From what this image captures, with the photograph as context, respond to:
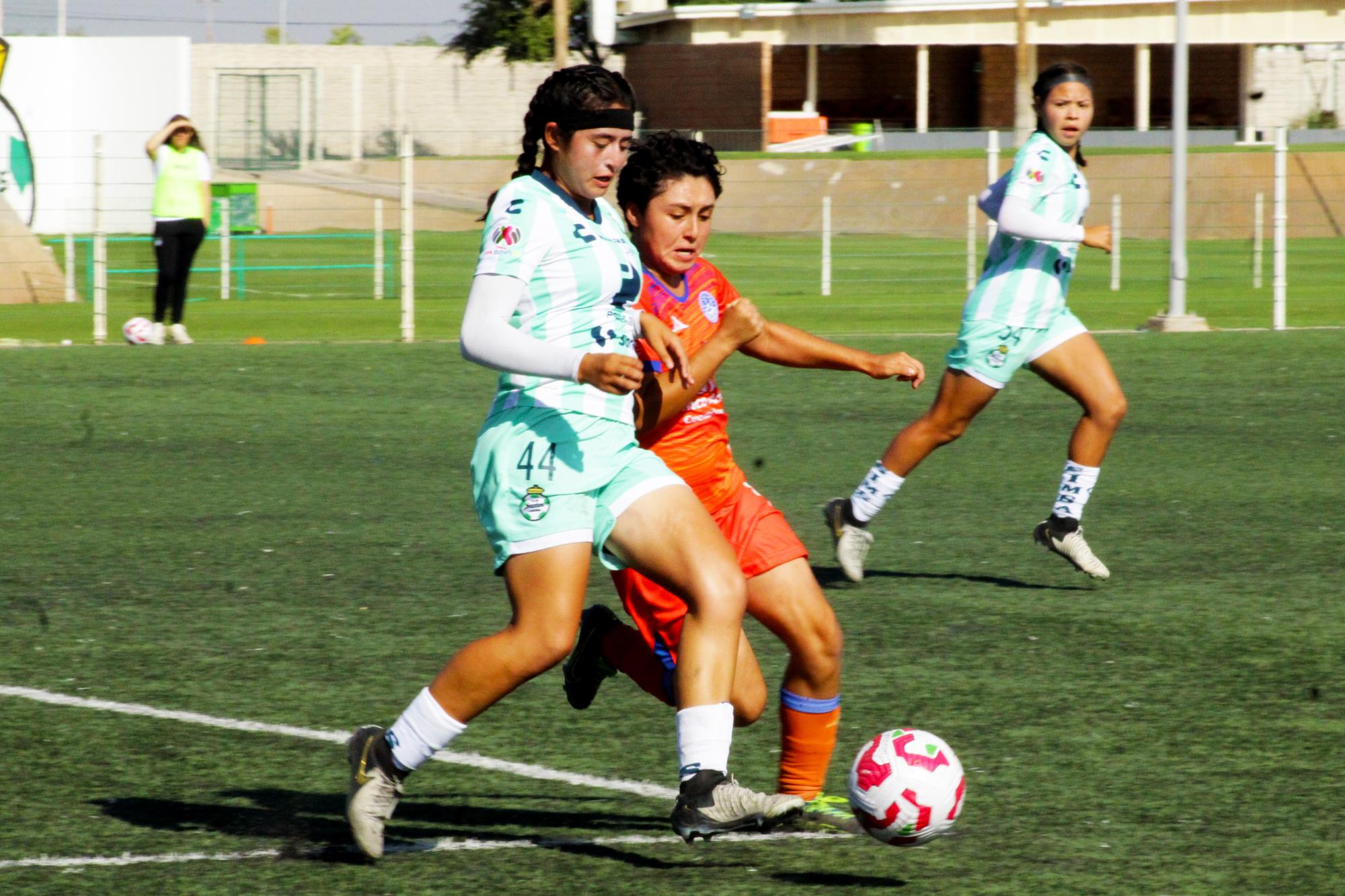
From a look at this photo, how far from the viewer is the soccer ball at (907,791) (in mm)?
4020

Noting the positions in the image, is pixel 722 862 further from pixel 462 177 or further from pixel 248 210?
pixel 462 177

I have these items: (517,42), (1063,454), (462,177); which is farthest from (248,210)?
(517,42)

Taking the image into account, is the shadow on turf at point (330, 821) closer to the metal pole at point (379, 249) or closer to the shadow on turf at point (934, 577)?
the shadow on turf at point (934, 577)

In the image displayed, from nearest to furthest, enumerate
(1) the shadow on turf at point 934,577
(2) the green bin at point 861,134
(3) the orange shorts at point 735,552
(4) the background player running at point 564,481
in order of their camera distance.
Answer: (4) the background player running at point 564,481 < (3) the orange shorts at point 735,552 < (1) the shadow on turf at point 934,577 < (2) the green bin at point 861,134

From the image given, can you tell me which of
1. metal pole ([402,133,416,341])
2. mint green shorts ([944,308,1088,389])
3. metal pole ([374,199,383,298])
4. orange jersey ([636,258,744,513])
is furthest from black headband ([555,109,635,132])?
metal pole ([374,199,383,298])

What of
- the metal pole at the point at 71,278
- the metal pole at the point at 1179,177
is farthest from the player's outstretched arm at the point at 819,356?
the metal pole at the point at 71,278

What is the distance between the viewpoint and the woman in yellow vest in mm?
15750

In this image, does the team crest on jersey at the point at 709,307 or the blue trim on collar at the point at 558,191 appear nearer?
the blue trim on collar at the point at 558,191

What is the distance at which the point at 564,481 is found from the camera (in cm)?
399

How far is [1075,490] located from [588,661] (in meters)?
3.10

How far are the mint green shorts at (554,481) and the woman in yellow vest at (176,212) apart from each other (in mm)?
12314

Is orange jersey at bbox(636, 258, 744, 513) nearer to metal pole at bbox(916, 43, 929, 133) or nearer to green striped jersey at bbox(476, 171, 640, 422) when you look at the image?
green striped jersey at bbox(476, 171, 640, 422)

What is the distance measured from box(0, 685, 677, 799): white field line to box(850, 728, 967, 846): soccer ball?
2.34 ft

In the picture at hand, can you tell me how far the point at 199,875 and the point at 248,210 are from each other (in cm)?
2810
